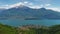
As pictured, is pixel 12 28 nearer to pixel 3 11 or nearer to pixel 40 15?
pixel 3 11

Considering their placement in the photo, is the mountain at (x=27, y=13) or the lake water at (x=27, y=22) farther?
the mountain at (x=27, y=13)

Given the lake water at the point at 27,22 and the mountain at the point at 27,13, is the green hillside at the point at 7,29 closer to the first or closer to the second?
the lake water at the point at 27,22

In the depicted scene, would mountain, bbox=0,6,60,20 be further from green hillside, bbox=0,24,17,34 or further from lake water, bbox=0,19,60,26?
green hillside, bbox=0,24,17,34

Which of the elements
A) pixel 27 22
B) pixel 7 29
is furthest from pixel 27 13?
pixel 7 29

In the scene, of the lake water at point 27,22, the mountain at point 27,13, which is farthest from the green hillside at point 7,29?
the mountain at point 27,13

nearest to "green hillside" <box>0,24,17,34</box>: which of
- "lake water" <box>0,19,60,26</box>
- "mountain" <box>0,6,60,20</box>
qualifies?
"lake water" <box>0,19,60,26</box>

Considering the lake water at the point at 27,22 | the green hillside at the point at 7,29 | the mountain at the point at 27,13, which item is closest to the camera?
the green hillside at the point at 7,29

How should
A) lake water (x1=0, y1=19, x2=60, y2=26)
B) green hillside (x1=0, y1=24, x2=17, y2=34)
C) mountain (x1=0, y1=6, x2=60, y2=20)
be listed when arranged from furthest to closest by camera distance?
mountain (x1=0, y1=6, x2=60, y2=20)
lake water (x1=0, y1=19, x2=60, y2=26)
green hillside (x1=0, y1=24, x2=17, y2=34)

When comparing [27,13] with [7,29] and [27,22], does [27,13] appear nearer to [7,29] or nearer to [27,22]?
[27,22]

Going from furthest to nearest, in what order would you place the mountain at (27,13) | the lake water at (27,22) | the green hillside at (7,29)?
the mountain at (27,13) → the lake water at (27,22) → the green hillside at (7,29)
